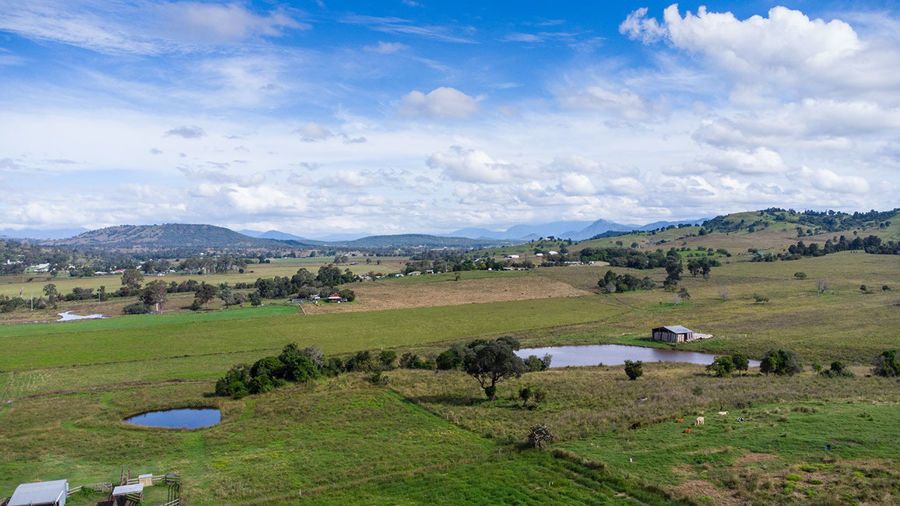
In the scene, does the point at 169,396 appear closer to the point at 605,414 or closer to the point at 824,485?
the point at 605,414

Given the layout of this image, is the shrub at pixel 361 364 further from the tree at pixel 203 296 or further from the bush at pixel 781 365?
the tree at pixel 203 296

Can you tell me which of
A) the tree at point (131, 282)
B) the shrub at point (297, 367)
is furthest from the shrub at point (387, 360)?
the tree at point (131, 282)

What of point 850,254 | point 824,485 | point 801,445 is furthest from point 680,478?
point 850,254

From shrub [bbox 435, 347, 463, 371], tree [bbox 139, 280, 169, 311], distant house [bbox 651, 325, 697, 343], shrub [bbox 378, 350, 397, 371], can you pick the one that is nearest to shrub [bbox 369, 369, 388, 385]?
shrub [bbox 378, 350, 397, 371]

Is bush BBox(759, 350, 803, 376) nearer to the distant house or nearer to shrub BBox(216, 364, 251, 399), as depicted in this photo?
the distant house

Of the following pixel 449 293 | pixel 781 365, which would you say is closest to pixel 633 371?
pixel 781 365
